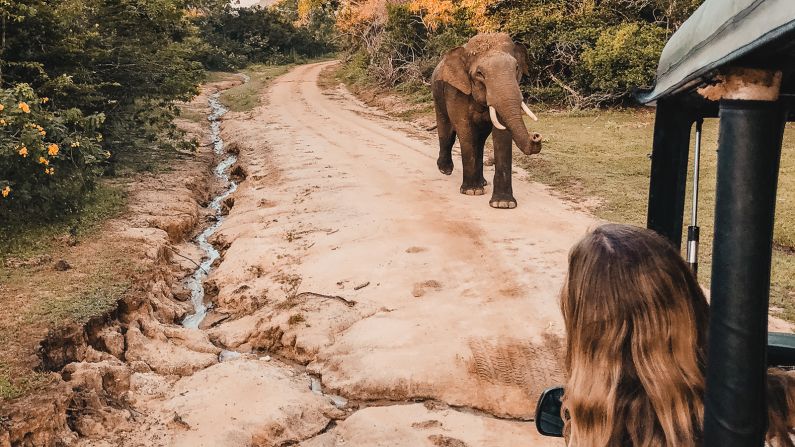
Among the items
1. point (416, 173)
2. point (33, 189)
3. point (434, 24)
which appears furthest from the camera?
point (434, 24)

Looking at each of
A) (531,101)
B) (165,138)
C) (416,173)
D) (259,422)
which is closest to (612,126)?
(531,101)

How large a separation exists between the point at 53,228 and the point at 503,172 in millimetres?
5243

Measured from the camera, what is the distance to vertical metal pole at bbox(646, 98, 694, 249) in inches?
113

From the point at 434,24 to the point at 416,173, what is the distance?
1094 centimetres

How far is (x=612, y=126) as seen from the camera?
15.3 m

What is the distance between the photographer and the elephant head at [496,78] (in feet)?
28.1

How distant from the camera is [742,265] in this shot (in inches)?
54.8

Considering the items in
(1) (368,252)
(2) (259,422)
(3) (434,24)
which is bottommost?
(2) (259,422)

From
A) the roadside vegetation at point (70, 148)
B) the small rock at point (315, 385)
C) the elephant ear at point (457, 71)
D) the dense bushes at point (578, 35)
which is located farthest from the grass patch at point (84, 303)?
the dense bushes at point (578, 35)

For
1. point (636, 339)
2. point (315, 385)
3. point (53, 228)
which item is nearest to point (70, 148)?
point (53, 228)

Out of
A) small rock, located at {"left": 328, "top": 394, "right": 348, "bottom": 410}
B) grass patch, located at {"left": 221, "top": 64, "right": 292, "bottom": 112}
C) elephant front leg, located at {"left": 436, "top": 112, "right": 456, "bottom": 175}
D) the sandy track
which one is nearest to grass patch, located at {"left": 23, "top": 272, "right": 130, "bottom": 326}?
the sandy track

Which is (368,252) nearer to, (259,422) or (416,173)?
(259,422)

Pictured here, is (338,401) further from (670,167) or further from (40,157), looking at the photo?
(40,157)

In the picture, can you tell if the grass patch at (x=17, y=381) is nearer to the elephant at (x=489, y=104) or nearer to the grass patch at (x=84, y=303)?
the grass patch at (x=84, y=303)
